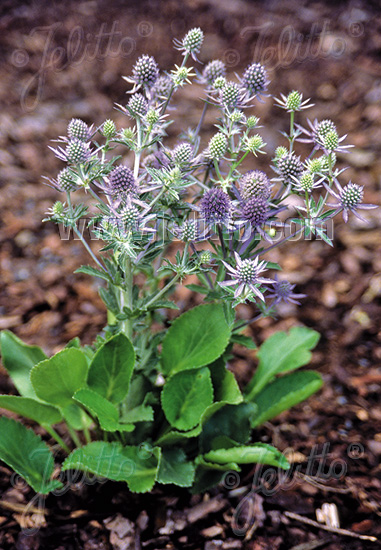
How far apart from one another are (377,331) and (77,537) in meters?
2.43

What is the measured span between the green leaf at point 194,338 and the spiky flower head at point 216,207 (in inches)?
25.8

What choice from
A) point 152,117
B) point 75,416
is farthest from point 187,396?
point 152,117

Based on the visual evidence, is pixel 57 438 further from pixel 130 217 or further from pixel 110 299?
pixel 130 217

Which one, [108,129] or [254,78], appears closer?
[108,129]

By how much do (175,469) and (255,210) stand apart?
132cm

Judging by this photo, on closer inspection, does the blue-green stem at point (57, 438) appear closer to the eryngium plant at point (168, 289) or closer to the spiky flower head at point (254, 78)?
the eryngium plant at point (168, 289)

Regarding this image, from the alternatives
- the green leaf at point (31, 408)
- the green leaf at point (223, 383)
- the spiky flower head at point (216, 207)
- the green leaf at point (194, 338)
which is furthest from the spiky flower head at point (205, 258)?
the green leaf at point (31, 408)

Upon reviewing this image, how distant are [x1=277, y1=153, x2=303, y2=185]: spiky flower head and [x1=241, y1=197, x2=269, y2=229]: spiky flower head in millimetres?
→ 145

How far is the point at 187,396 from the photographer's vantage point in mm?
2809

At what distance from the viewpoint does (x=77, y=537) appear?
2.76 meters

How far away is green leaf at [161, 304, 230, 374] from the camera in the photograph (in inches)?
111

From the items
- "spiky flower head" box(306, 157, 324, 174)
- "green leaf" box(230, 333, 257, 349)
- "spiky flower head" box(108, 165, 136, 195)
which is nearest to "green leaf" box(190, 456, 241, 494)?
"green leaf" box(230, 333, 257, 349)

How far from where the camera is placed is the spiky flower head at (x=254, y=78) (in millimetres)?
2543

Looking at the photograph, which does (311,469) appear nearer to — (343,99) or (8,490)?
(8,490)
